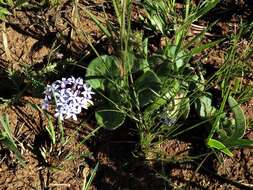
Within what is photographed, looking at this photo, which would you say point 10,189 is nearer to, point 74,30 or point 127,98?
point 127,98

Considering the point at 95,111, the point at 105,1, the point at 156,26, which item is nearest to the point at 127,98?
the point at 95,111

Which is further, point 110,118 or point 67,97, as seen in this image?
point 110,118

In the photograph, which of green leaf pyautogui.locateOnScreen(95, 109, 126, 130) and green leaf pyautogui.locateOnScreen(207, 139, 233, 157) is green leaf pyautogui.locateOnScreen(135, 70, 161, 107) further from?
green leaf pyautogui.locateOnScreen(207, 139, 233, 157)

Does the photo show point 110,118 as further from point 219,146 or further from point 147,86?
point 219,146

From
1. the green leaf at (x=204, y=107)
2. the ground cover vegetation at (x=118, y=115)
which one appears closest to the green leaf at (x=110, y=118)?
the ground cover vegetation at (x=118, y=115)

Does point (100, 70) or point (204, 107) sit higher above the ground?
point (100, 70)

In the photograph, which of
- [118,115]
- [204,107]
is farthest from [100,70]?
[204,107]
